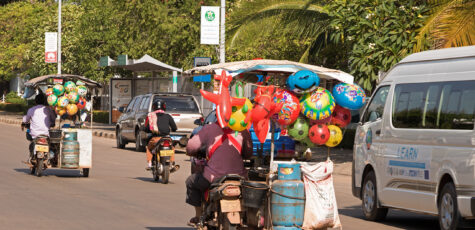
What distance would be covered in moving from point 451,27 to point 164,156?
6835 mm

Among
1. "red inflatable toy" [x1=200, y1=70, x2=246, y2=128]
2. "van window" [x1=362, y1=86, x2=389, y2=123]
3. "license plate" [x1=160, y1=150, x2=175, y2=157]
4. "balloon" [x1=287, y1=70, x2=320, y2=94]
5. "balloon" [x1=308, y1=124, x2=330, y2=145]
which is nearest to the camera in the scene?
"red inflatable toy" [x1=200, y1=70, x2=246, y2=128]

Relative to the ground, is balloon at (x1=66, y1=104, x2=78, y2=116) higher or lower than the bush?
higher

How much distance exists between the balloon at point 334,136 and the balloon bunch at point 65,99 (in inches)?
446

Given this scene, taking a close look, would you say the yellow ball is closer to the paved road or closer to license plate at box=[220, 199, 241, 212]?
license plate at box=[220, 199, 241, 212]

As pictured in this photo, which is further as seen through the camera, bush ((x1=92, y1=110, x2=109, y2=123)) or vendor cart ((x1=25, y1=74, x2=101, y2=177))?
bush ((x1=92, y1=110, x2=109, y2=123))

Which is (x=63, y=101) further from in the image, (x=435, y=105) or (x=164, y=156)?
(x=435, y=105)

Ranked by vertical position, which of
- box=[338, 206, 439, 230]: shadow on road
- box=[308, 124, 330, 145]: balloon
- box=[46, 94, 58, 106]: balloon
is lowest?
box=[338, 206, 439, 230]: shadow on road

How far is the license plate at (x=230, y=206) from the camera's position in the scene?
9.12 m

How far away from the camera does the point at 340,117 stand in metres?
9.91

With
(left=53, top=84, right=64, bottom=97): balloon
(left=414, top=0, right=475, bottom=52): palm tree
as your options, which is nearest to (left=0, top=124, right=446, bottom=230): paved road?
(left=53, top=84, right=64, bottom=97): balloon

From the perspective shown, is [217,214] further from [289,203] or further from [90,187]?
[90,187]

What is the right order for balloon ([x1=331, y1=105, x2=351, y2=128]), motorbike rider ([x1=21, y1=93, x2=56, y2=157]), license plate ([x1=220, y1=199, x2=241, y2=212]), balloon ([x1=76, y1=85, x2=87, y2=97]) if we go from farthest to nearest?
balloon ([x1=76, y1=85, x2=87, y2=97]) < motorbike rider ([x1=21, y1=93, x2=56, y2=157]) < balloon ([x1=331, y1=105, x2=351, y2=128]) < license plate ([x1=220, y1=199, x2=241, y2=212])

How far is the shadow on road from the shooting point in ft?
43.7

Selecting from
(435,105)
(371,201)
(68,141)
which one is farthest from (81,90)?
(435,105)
